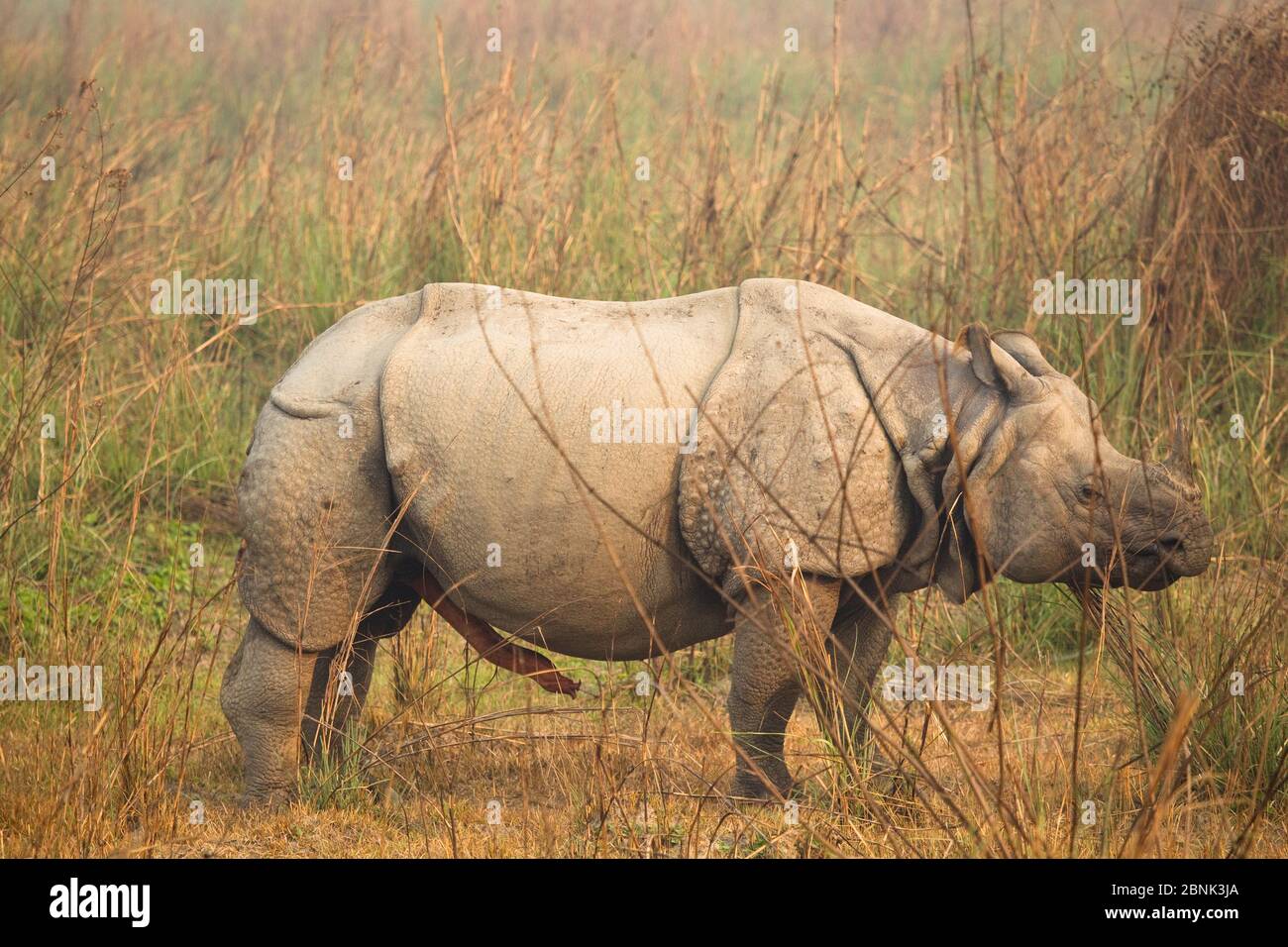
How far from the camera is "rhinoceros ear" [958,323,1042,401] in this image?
4059 mm

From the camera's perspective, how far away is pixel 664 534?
163 inches

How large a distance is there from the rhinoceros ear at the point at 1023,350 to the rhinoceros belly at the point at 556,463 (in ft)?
2.60

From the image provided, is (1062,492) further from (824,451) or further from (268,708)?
(268,708)

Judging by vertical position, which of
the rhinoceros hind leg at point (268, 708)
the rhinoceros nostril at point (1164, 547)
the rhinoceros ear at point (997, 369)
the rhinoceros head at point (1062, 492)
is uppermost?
the rhinoceros ear at point (997, 369)

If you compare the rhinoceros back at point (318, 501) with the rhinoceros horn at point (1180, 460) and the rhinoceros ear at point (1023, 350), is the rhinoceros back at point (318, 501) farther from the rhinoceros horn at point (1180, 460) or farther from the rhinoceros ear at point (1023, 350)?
the rhinoceros horn at point (1180, 460)

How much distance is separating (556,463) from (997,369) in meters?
1.25

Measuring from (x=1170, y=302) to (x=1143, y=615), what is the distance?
6.88 feet

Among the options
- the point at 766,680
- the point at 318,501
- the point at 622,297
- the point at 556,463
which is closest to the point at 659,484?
the point at 556,463

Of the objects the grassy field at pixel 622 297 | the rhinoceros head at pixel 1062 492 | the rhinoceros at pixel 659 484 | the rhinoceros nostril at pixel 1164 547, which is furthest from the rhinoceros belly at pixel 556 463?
the rhinoceros nostril at pixel 1164 547

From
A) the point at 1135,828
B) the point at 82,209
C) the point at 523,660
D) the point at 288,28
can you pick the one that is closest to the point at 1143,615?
the point at 1135,828

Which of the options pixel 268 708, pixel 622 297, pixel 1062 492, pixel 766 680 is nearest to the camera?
pixel 1062 492

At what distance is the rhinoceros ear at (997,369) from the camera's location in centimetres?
406

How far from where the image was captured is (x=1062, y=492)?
4027mm

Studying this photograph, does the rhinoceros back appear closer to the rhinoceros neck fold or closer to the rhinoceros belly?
the rhinoceros belly
